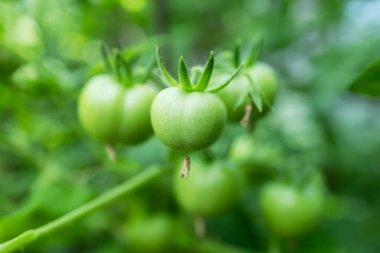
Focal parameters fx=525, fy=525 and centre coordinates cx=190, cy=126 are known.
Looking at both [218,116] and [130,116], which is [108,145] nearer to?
[130,116]

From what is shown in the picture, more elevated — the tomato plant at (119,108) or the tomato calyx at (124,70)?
the tomato calyx at (124,70)

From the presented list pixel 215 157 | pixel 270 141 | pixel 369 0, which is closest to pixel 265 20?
pixel 369 0

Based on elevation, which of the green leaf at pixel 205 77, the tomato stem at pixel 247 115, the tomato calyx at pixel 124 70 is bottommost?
the tomato stem at pixel 247 115

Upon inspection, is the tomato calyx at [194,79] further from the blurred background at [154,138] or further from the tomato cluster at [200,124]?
the blurred background at [154,138]

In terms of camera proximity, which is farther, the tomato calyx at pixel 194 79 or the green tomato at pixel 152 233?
the green tomato at pixel 152 233

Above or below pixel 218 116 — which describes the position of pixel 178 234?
below

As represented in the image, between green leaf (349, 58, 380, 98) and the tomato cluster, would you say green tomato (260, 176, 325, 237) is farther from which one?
green leaf (349, 58, 380, 98)

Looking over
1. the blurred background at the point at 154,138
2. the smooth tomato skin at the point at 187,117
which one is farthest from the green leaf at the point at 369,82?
the blurred background at the point at 154,138
